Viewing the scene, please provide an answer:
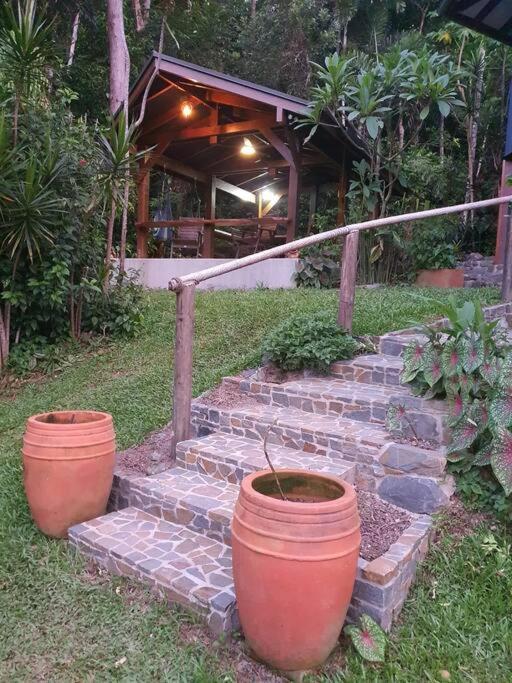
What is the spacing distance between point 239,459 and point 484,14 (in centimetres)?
654

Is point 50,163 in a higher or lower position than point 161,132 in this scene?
lower

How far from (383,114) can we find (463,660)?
7.33 meters

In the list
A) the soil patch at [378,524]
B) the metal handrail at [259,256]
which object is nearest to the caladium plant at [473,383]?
the soil patch at [378,524]

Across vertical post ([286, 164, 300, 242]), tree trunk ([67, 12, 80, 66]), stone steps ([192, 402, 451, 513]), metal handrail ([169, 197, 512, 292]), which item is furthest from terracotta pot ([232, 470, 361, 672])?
tree trunk ([67, 12, 80, 66])

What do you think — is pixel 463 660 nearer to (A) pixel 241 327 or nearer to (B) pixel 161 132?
(A) pixel 241 327

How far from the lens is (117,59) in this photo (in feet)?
27.0

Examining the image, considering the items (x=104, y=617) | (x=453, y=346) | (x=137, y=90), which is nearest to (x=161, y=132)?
(x=137, y=90)

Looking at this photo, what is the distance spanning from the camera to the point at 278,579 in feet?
6.46

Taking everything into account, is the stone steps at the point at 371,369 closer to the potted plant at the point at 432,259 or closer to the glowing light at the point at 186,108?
the potted plant at the point at 432,259

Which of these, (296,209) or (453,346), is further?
(296,209)

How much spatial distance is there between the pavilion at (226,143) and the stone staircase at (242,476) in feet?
→ 15.6

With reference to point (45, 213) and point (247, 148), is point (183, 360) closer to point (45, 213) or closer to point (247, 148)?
point (45, 213)

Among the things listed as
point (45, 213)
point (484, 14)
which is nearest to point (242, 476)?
point (45, 213)

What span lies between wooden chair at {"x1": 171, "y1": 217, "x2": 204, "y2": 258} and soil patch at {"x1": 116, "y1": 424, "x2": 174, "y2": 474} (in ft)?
22.6
